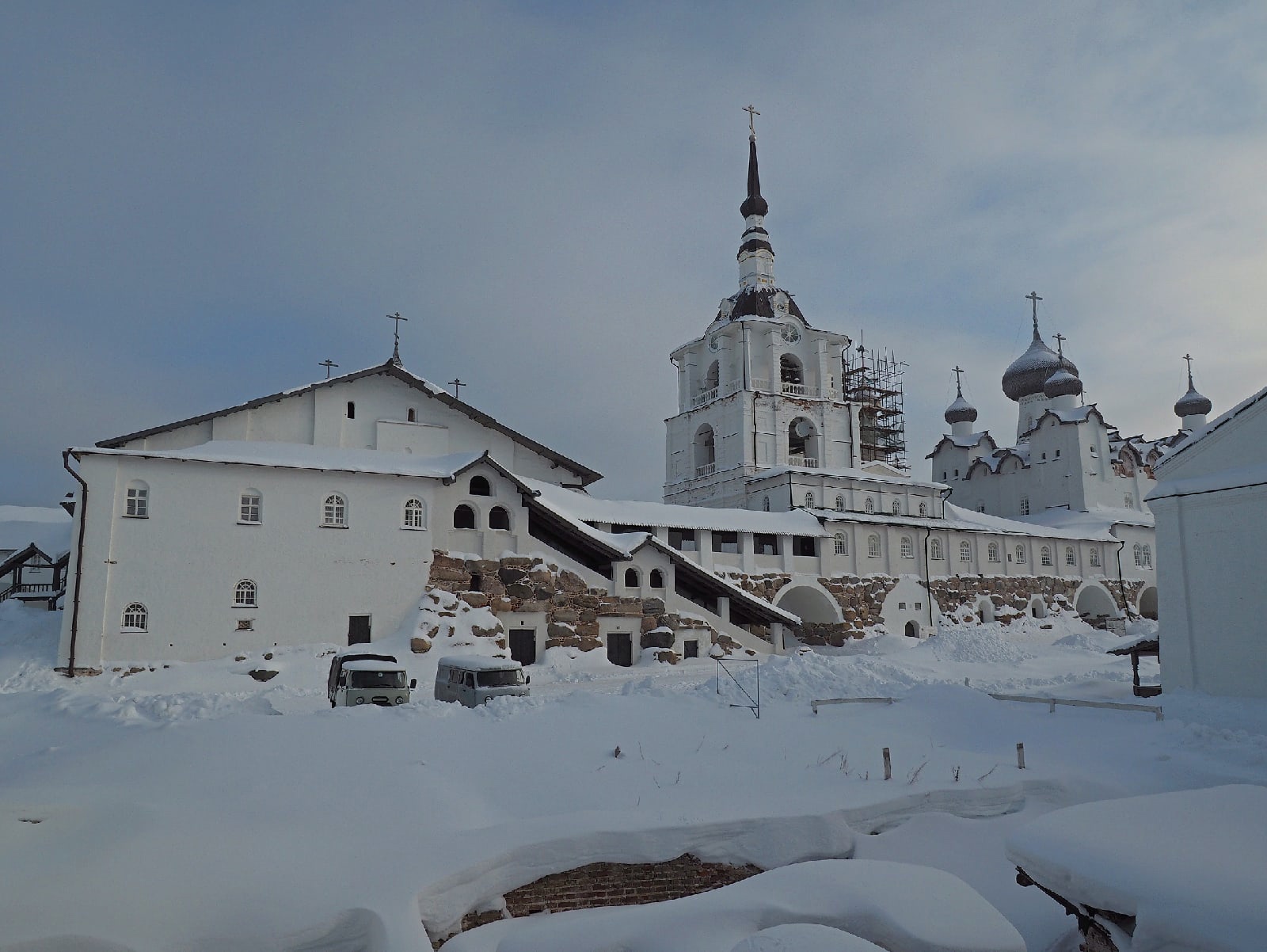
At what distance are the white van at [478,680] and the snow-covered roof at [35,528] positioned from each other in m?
32.9

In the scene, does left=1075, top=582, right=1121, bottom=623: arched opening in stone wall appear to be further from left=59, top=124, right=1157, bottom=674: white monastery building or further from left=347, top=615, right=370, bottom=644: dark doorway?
left=347, top=615, right=370, bottom=644: dark doorway

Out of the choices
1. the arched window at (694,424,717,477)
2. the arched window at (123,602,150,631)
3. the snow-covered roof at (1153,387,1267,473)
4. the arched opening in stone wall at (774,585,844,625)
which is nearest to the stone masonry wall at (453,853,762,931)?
the snow-covered roof at (1153,387,1267,473)

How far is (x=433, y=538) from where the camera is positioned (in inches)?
1070

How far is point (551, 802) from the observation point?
1117 cm

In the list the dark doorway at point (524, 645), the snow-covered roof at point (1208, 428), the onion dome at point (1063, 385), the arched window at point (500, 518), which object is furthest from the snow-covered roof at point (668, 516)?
the onion dome at point (1063, 385)

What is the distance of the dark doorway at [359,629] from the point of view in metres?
25.6

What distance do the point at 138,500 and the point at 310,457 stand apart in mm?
4909

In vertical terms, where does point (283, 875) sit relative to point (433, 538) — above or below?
below

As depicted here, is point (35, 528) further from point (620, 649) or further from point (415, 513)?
point (620, 649)

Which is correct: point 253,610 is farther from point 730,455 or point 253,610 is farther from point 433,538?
point 730,455

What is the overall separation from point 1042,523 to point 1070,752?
134 feet

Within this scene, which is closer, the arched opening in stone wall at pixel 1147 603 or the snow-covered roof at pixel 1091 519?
the snow-covered roof at pixel 1091 519

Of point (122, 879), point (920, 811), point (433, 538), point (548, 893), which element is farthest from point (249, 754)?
point (433, 538)

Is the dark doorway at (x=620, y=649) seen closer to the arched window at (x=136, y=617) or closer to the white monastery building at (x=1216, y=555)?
the arched window at (x=136, y=617)
